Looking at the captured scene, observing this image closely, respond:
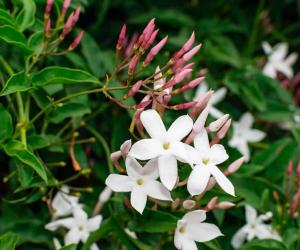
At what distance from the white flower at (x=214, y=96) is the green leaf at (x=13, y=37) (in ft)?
2.31

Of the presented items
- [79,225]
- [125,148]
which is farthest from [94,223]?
[125,148]

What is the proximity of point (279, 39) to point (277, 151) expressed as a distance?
723 millimetres

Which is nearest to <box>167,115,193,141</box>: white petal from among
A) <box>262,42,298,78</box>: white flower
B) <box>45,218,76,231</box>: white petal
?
<box>45,218,76,231</box>: white petal

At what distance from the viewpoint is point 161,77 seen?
1284 millimetres

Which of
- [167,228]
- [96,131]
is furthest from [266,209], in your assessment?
[96,131]

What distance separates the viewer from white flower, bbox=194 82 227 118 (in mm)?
1923

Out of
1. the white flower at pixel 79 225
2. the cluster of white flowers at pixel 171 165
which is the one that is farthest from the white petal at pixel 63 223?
the cluster of white flowers at pixel 171 165

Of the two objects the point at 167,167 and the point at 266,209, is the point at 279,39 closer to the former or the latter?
the point at 266,209

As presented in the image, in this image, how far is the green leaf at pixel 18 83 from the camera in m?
1.28

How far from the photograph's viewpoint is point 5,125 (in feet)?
4.56

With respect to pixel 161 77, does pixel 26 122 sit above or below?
below

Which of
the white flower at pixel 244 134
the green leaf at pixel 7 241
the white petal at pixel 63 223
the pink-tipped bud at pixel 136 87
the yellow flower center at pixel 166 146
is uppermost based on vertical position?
the pink-tipped bud at pixel 136 87

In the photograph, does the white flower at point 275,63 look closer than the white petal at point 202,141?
No

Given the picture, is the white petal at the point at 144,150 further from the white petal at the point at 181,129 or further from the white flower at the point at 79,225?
the white flower at the point at 79,225
